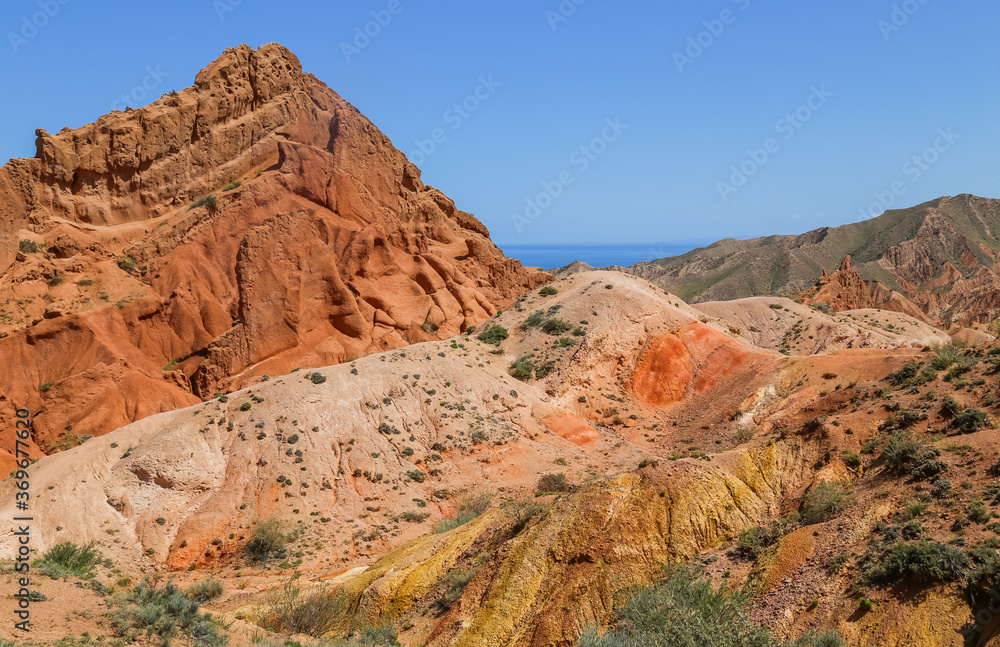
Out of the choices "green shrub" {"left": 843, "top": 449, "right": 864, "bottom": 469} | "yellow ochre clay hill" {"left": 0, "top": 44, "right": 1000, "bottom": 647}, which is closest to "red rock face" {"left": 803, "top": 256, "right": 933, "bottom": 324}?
"yellow ochre clay hill" {"left": 0, "top": 44, "right": 1000, "bottom": 647}

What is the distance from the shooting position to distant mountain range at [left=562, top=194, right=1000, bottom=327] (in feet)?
283

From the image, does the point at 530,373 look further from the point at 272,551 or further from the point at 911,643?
the point at 911,643

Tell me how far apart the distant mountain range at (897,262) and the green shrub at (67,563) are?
7647cm

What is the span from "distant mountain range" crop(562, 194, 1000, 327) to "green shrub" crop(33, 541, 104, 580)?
76471 mm

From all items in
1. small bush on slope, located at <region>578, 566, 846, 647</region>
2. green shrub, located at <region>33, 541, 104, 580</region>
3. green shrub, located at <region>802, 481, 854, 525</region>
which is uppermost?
green shrub, located at <region>33, 541, 104, 580</region>

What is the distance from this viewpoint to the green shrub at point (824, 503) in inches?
517

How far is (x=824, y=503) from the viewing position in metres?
13.3

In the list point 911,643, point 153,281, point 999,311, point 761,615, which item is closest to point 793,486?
point 761,615

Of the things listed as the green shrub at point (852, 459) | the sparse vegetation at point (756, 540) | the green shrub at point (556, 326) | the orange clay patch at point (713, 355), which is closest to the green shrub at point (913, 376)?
the green shrub at point (852, 459)

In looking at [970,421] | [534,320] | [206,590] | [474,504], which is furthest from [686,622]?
[534,320]

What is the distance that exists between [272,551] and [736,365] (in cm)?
2513

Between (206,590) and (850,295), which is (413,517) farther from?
(850,295)

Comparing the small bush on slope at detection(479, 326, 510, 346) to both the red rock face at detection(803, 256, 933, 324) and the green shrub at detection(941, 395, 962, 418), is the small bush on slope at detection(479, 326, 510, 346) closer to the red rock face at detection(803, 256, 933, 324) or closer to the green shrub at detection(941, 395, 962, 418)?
the green shrub at detection(941, 395, 962, 418)

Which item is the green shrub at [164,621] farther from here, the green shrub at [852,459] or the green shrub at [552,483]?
the green shrub at [552,483]
